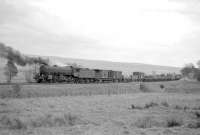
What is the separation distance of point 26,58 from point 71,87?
1288cm

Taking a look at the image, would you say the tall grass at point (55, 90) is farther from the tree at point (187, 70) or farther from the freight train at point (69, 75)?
the tree at point (187, 70)

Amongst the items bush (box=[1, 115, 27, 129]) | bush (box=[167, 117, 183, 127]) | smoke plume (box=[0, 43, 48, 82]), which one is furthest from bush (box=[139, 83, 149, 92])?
bush (box=[1, 115, 27, 129])

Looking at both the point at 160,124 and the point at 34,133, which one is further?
the point at 160,124

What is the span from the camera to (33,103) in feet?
86.3

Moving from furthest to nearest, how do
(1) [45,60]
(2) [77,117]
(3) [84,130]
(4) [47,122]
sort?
1. (1) [45,60]
2. (2) [77,117]
3. (4) [47,122]
4. (3) [84,130]

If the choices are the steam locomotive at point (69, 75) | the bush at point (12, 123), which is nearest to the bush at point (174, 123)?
the bush at point (12, 123)

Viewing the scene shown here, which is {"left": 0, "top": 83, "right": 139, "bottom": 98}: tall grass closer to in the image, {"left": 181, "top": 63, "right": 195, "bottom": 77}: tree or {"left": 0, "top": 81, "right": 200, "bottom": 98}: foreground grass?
{"left": 0, "top": 81, "right": 200, "bottom": 98}: foreground grass

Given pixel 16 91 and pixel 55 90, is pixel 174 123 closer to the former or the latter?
pixel 16 91

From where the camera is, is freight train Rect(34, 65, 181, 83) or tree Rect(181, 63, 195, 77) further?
tree Rect(181, 63, 195, 77)

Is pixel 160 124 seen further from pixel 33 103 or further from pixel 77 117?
pixel 33 103

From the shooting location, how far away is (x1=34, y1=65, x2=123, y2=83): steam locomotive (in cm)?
4272

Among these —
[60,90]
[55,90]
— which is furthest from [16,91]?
[60,90]

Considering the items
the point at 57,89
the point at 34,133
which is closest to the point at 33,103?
the point at 57,89

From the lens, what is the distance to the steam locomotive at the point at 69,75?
42719mm
